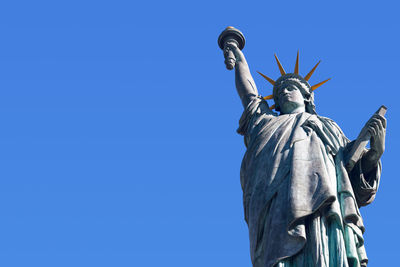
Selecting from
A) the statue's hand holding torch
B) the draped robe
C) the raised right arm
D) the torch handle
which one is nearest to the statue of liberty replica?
the draped robe

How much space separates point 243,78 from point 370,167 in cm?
334

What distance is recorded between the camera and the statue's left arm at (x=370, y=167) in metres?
15.5

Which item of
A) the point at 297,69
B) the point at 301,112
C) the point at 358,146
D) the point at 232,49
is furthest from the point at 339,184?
the point at 232,49

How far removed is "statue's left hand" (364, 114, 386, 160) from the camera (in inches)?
608

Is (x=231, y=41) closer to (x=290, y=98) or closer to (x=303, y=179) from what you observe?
(x=290, y=98)

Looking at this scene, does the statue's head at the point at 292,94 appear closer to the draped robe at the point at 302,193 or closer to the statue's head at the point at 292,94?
the statue's head at the point at 292,94

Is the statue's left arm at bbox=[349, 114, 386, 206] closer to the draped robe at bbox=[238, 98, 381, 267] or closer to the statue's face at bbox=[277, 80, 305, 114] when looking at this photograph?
the draped robe at bbox=[238, 98, 381, 267]

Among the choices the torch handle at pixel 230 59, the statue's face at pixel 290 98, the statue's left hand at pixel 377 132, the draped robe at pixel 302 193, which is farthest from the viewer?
the torch handle at pixel 230 59

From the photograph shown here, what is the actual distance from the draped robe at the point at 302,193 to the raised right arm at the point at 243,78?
39.7 inches

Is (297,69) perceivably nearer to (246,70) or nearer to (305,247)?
(246,70)

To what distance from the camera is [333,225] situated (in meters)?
14.7

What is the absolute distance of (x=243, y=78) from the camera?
1809 centimetres

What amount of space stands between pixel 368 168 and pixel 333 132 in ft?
2.65

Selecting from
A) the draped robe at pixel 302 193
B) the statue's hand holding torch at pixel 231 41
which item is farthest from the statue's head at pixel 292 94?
the statue's hand holding torch at pixel 231 41
